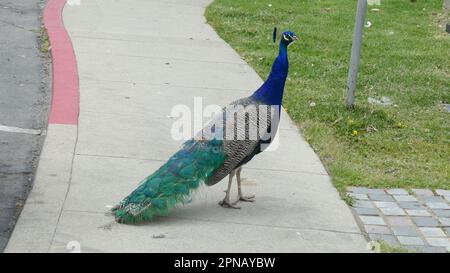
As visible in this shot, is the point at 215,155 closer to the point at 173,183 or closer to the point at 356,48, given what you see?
the point at 173,183

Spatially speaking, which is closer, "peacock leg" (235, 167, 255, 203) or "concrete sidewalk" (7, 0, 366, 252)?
"concrete sidewalk" (7, 0, 366, 252)

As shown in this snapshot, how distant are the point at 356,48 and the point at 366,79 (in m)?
1.44

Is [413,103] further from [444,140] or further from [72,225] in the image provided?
→ [72,225]

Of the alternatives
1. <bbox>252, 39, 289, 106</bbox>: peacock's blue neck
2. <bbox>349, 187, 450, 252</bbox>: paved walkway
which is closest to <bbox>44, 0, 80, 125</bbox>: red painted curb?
<bbox>252, 39, 289, 106</bbox>: peacock's blue neck

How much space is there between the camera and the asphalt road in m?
6.36

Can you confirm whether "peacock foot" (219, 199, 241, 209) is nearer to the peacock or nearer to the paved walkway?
the peacock

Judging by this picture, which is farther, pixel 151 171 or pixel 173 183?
pixel 151 171

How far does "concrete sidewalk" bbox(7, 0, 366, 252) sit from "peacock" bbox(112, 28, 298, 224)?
0.52 ft

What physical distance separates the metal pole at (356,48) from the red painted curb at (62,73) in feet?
9.34

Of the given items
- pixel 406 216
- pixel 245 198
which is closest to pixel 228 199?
pixel 245 198

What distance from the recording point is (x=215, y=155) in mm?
5980

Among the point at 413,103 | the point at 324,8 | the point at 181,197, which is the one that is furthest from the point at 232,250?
the point at 324,8

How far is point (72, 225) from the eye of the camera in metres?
5.73

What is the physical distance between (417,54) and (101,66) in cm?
431
